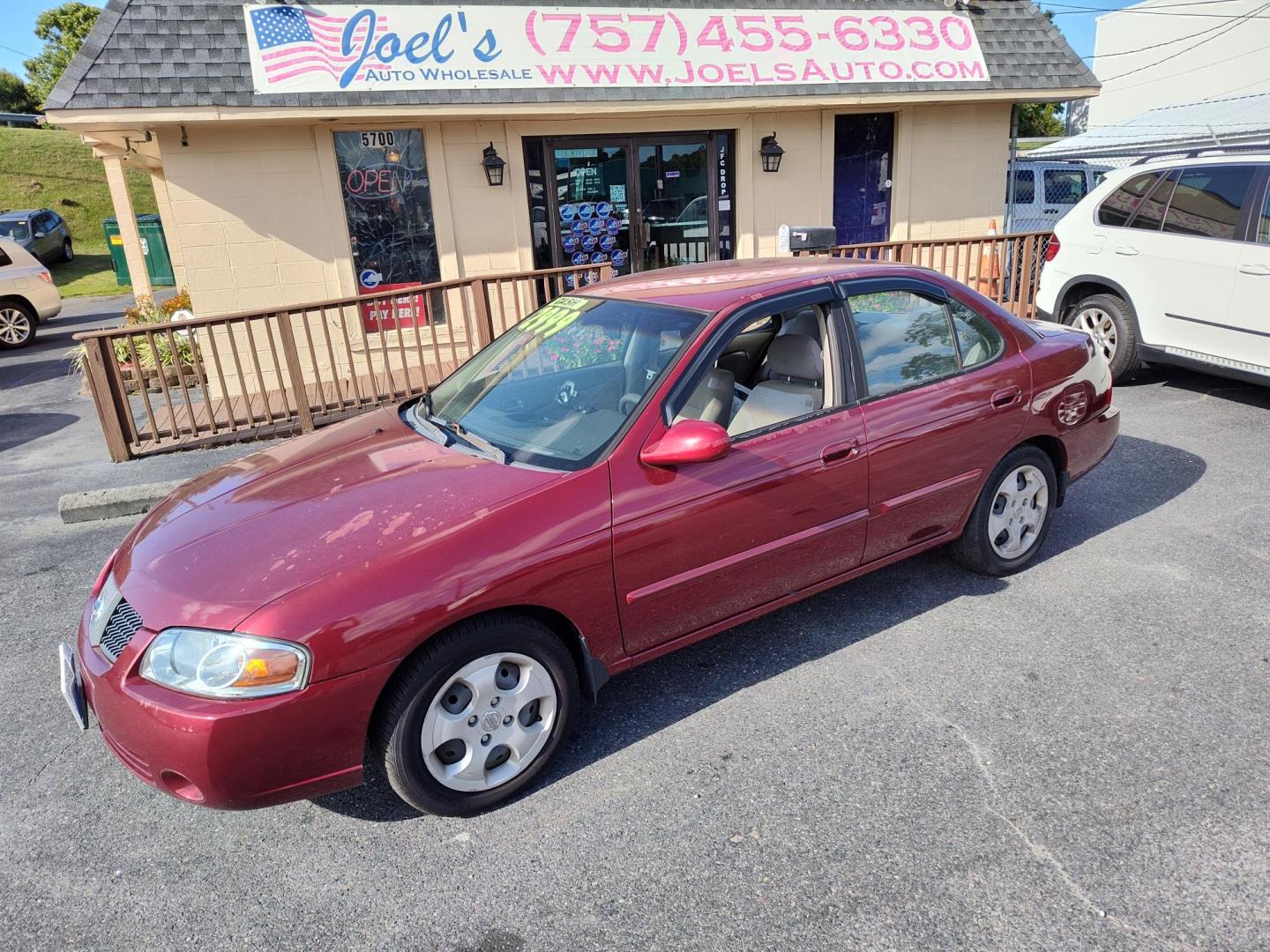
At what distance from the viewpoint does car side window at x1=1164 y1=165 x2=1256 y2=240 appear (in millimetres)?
6285

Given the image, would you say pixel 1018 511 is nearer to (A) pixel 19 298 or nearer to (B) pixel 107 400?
(B) pixel 107 400

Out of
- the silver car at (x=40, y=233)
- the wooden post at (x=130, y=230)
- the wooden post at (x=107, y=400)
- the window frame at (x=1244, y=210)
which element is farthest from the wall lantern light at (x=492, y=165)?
the silver car at (x=40, y=233)

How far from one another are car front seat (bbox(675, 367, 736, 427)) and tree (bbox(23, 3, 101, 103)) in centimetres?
5587

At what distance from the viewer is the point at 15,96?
5053 centimetres

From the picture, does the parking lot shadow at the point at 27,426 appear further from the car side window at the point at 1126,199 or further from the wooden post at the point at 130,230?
the car side window at the point at 1126,199

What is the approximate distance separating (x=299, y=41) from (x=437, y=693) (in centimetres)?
785

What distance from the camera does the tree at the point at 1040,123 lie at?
39844 mm

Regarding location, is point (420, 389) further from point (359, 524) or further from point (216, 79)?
point (359, 524)

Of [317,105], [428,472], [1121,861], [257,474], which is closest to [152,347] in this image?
[317,105]

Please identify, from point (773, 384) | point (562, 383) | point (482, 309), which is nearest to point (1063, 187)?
point (482, 309)

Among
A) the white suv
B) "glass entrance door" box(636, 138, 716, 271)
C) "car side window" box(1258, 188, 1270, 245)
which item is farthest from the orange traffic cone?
"glass entrance door" box(636, 138, 716, 271)

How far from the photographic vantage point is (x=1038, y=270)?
914 centimetres

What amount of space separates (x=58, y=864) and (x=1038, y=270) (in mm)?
9529

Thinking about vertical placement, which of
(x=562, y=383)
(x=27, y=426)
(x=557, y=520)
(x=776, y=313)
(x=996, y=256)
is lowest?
(x=27, y=426)
